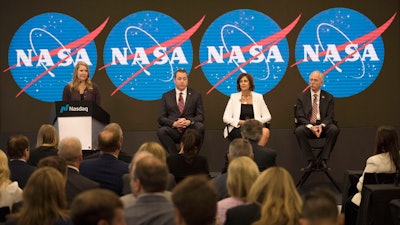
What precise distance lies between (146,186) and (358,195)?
8.77ft

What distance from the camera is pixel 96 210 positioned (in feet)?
7.49

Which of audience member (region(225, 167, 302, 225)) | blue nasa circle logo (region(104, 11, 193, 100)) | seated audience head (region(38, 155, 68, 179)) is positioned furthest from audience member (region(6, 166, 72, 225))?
blue nasa circle logo (region(104, 11, 193, 100))

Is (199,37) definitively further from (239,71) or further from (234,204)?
(234,204)

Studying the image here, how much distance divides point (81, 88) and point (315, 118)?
9.68 feet

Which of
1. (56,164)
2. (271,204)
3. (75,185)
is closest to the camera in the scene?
(271,204)

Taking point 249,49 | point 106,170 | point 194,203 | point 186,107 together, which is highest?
point 249,49

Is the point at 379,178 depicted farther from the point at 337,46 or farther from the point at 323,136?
the point at 337,46

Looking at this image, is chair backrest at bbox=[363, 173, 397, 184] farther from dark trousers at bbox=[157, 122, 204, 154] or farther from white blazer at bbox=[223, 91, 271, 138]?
dark trousers at bbox=[157, 122, 204, 154]

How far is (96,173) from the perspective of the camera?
174 inches

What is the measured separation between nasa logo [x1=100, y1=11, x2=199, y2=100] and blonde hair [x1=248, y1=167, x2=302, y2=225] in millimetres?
5252

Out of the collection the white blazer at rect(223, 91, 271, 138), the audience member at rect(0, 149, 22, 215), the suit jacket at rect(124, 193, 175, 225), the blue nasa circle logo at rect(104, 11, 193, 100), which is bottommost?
the audience member at rect(0, 149, 22, 215)

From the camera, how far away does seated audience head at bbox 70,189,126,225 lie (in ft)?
7.48

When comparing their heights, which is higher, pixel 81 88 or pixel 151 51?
pixel 151 51

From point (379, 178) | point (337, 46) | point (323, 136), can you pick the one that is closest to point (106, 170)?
point (379, 178)
